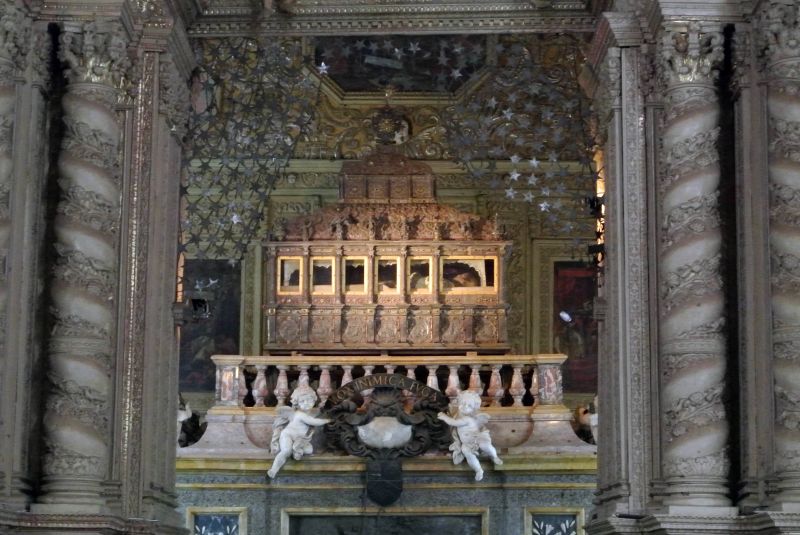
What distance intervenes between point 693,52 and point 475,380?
5.80 meters

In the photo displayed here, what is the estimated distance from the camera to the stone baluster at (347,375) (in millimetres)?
15391

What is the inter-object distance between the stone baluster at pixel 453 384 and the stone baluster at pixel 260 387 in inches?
66.5

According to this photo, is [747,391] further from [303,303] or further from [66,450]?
[303,303]

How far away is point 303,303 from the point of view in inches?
688

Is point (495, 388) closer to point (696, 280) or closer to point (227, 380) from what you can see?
point (227, 380)

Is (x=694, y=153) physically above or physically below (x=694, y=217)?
above

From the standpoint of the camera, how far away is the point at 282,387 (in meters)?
15.4

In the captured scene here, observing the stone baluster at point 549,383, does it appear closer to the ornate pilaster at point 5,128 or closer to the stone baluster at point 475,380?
the stone baluster at point 475,380

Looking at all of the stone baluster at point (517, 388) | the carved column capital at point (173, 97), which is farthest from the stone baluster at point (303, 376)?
the carved column capital at point (173, 97)

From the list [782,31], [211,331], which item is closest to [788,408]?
[782,31]

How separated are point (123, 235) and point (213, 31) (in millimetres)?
2053

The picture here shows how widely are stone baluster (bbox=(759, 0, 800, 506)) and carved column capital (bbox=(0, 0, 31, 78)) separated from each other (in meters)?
4.47

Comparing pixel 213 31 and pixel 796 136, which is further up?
pixel 213 31

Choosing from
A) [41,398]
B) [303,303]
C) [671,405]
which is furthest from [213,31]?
[303,303]
